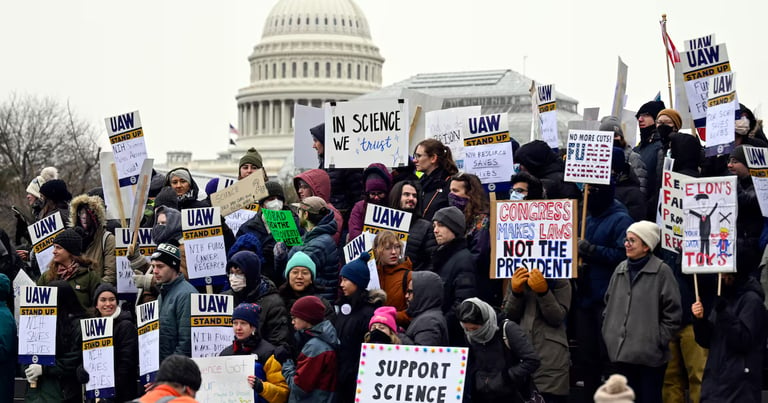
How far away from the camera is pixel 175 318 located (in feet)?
43.1

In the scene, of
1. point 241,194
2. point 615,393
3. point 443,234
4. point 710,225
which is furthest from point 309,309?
point 615,393

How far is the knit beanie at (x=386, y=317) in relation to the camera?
38.2 feet

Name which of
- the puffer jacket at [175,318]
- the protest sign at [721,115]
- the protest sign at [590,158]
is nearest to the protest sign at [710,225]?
the protest sign at [590,158]

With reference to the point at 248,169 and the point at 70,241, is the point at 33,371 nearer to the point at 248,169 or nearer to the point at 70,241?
the point at 70,241

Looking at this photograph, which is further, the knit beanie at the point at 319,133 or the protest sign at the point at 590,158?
the knit beanie at the point at 319,133

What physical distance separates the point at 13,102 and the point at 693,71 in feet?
176

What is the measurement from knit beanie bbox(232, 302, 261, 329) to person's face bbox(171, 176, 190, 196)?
10.0 ft

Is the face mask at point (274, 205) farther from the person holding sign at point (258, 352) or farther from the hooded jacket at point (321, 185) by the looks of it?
the person holding sign at point (258, 352)

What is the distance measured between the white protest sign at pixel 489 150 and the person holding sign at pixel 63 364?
349 cm

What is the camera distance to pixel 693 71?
15.2 meters

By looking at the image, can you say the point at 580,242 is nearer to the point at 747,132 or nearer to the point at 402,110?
the point at 747,132

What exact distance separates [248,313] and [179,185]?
10.3 feet

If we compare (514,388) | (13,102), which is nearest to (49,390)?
(514,388)

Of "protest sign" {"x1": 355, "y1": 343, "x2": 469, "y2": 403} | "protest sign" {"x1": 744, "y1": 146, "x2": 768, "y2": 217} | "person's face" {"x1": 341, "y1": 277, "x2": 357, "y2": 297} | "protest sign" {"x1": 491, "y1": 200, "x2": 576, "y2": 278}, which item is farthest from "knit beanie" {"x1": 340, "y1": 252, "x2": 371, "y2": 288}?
"protest sign" {"x1": 744, "y1": 146, "x2": 768, "y2": 217}
